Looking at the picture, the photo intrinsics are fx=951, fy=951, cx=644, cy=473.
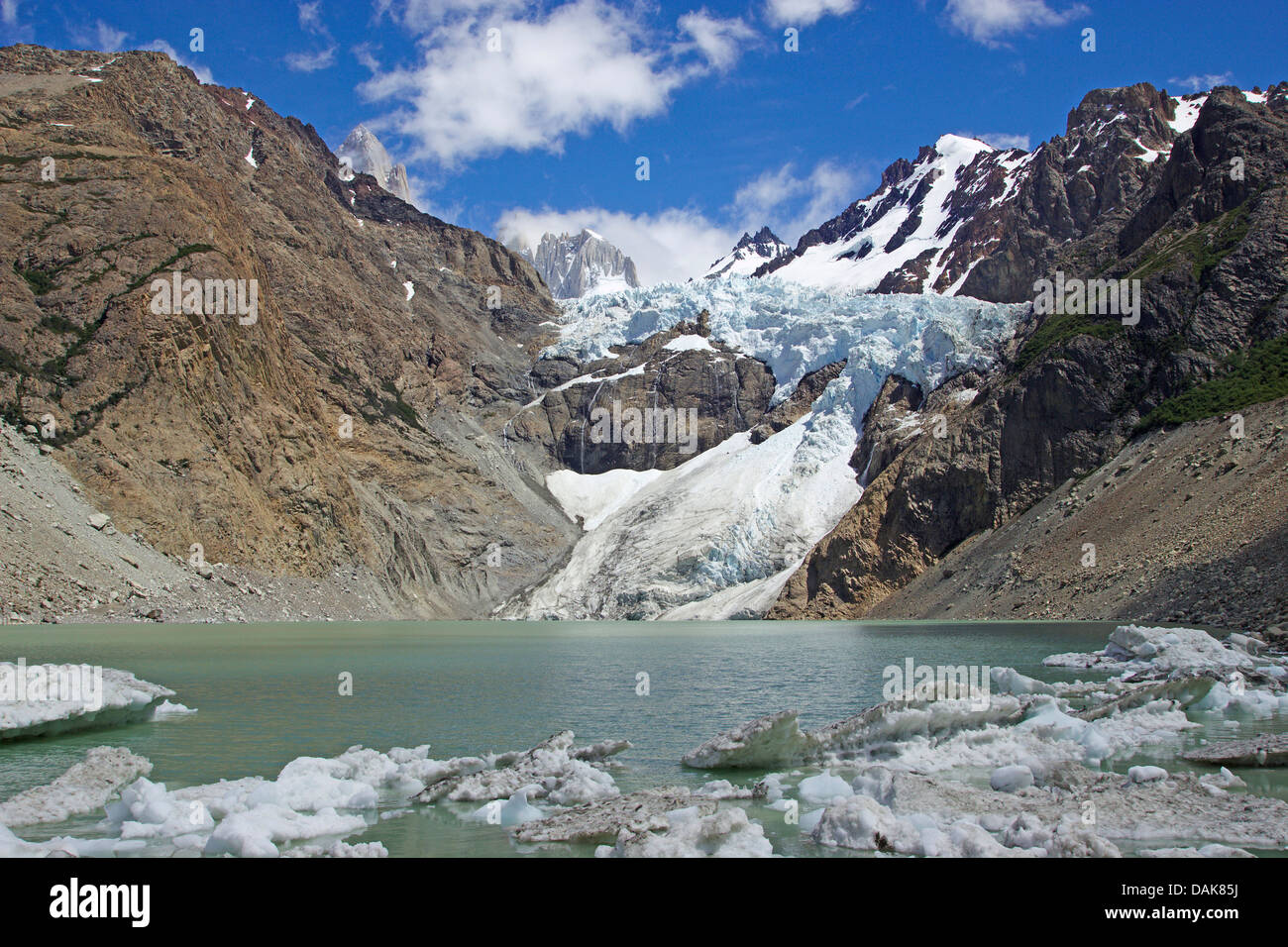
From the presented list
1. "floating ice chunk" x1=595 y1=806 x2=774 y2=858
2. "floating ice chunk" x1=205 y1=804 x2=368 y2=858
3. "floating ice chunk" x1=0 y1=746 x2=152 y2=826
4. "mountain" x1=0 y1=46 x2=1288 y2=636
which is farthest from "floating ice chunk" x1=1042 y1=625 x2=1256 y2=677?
"floating ice chunk" x1=0 y1=746 x2=152 y2=826

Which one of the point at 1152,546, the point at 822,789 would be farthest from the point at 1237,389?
the point at 822,789

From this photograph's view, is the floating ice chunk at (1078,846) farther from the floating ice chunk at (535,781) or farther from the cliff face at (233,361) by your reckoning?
the cliff face at (233,361)

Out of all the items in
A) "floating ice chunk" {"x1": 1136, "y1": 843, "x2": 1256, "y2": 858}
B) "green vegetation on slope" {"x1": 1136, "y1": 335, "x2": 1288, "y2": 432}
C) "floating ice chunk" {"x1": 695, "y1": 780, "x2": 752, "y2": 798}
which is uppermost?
"green vegetation on slope" {"x1": 1136, "y1": 335, "x2": 1288, "y2": 432}

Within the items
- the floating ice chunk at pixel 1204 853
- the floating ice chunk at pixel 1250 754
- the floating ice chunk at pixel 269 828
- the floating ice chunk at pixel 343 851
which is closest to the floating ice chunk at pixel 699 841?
the floating ice chunk at pixel 343 851

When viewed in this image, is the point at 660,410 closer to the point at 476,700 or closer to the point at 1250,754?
the point at 476,700

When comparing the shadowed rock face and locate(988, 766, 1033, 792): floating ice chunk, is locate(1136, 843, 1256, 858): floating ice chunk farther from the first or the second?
the shadowed rock face
